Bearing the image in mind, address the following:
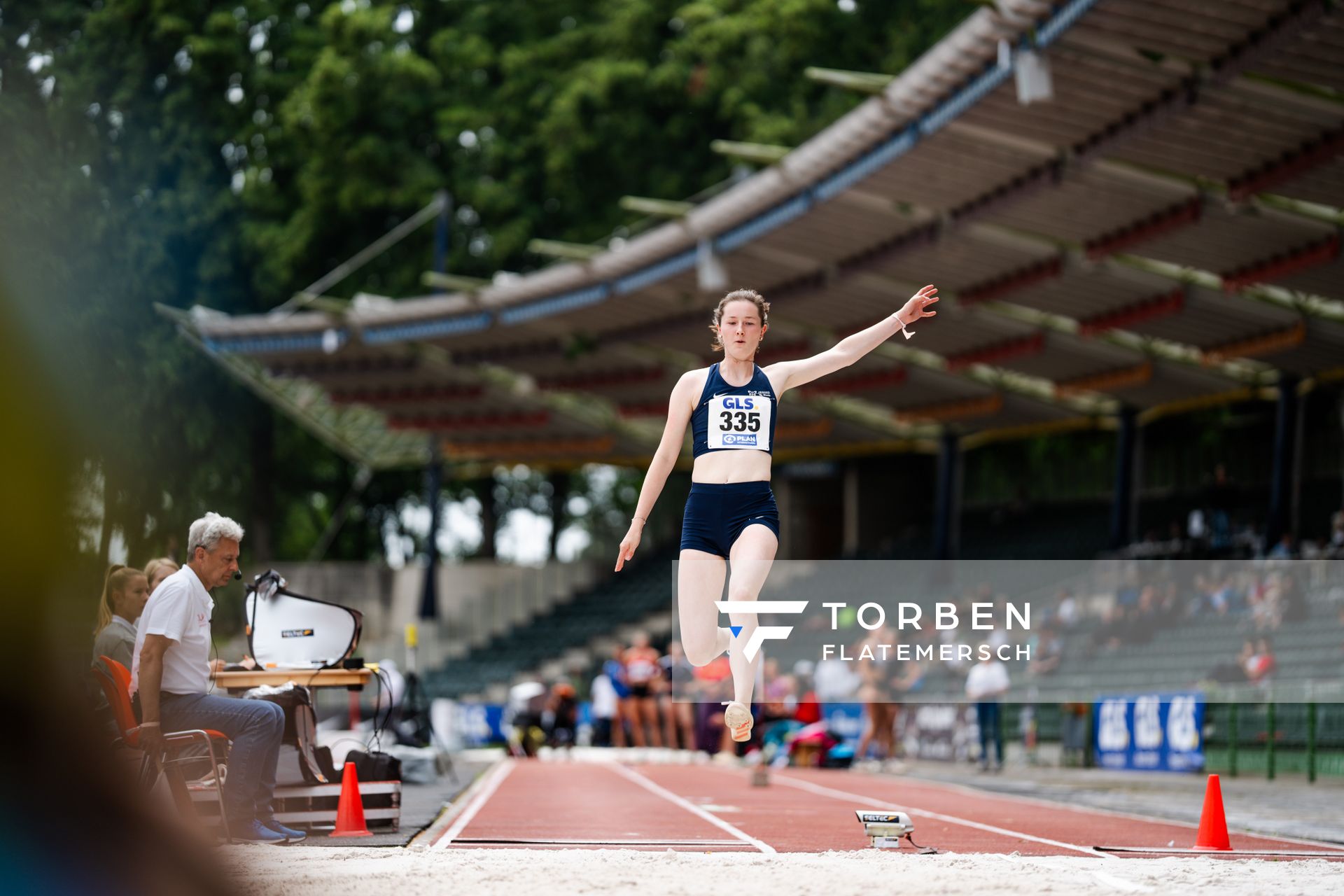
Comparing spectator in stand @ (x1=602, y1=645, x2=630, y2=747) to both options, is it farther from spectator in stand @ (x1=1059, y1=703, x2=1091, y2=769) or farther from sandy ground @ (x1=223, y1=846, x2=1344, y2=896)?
sandy ground @ (x1=223, y1=846, x2=1344, y2=896)

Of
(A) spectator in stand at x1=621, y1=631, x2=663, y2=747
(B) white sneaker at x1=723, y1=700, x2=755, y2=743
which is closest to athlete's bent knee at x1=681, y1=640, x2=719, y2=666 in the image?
(B) white sneaker at x1=723, y1=700, x2=755, y2=743

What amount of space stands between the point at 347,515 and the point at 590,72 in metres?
15.4

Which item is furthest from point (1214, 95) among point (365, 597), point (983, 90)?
point (365, 597)

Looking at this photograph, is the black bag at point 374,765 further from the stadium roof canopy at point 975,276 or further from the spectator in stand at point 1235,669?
the spectator in stand at point 1235,669

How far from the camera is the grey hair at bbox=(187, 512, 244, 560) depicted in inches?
323

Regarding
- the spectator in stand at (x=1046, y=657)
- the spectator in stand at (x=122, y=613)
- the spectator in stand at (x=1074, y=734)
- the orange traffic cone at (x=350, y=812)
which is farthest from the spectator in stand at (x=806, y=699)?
the spectator in stand at (x=122, y=613)

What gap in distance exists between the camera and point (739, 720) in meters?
7.31

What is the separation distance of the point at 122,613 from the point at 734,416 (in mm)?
3656

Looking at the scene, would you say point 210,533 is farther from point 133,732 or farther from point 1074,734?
point 1074,734

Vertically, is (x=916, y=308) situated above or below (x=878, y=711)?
above

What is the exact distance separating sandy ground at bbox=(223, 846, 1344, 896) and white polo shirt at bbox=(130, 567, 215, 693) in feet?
3.23

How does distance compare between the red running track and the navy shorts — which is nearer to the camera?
the navy shorts

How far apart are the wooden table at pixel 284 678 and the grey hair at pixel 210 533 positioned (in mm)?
1204

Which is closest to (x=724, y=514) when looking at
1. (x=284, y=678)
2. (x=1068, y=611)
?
(x=284, y=678)
